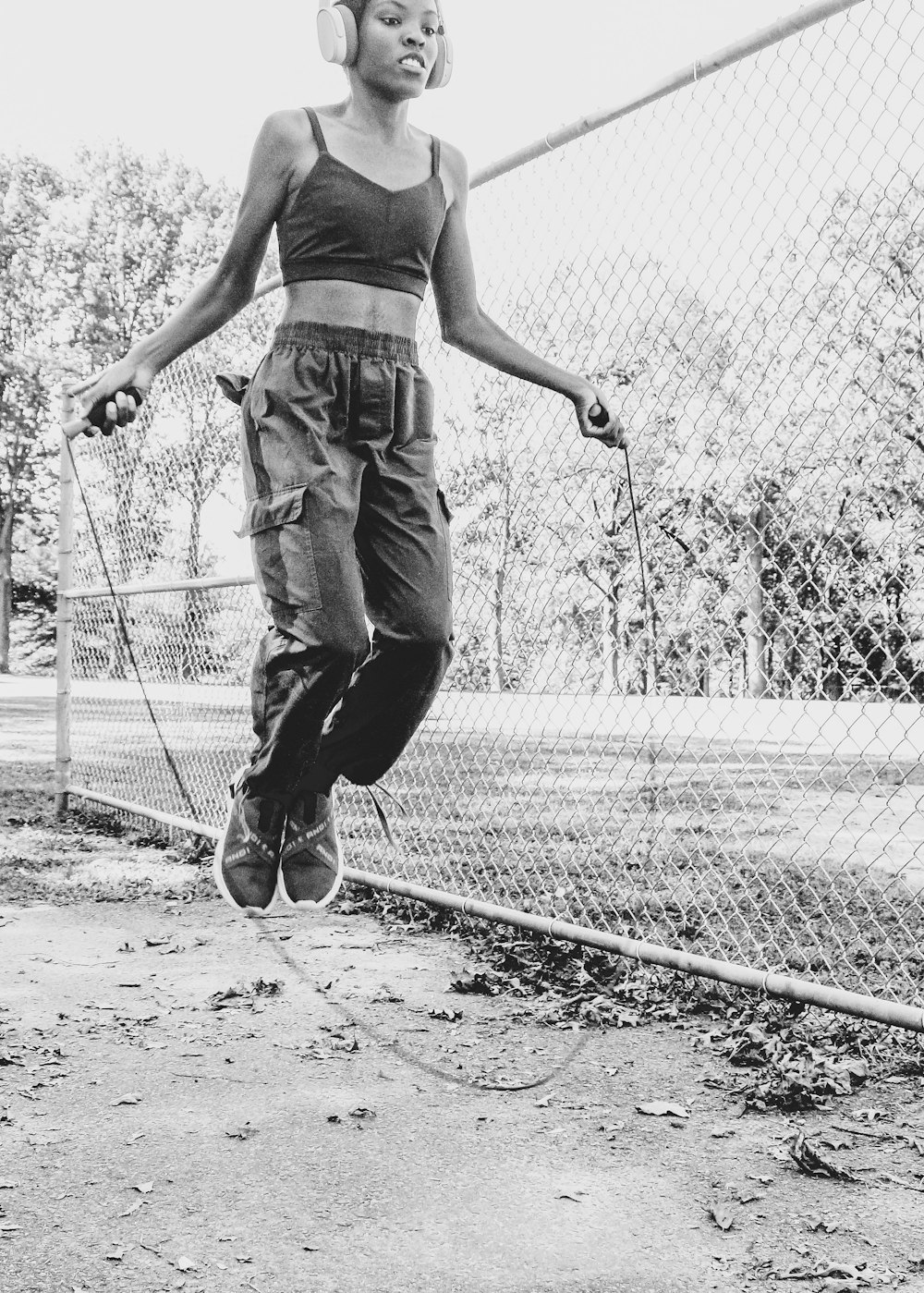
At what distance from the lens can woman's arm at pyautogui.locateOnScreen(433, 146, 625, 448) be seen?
293 cm

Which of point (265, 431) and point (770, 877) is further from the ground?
point (265, 431)

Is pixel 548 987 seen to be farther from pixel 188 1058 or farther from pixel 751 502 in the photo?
pixel 751 502

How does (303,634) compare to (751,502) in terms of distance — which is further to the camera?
(751,502)

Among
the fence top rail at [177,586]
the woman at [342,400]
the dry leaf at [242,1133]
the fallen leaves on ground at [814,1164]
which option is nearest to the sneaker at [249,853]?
the woman at [342,400]

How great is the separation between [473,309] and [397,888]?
2590 millimetres

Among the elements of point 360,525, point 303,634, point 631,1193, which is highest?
point 360,525

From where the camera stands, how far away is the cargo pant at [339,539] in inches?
103

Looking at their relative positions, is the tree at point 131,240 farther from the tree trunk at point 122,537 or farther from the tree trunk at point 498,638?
the tree trunk at point 498,638

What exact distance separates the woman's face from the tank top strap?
0.46 feet

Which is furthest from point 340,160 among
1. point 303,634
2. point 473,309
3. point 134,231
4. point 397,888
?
point 134,231

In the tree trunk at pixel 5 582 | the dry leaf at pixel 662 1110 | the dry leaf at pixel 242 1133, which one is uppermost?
the dry leaf at pixel 662 1110

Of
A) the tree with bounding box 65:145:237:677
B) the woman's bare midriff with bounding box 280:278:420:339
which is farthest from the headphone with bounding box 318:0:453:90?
the tree with bounding box 65:145:237:677

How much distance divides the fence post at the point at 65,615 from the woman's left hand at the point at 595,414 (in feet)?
15.8

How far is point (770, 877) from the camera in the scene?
5.94 meters
